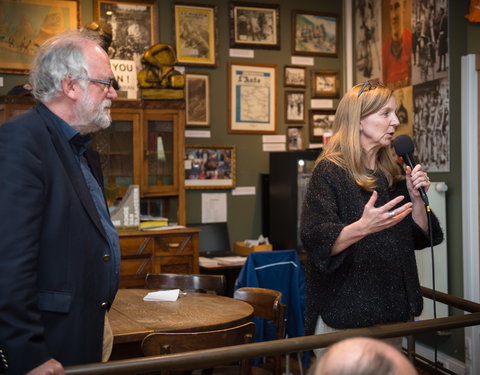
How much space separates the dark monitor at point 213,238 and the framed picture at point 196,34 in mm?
1438

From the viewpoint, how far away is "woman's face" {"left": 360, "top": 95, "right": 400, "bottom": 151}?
7.22 feet

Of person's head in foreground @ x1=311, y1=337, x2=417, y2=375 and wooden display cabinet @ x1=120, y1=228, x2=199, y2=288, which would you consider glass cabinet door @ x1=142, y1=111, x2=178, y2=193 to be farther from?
person's head in foreground @ x1=311, y1=337, x2=417, y2=375

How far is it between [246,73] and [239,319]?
3.36 meters

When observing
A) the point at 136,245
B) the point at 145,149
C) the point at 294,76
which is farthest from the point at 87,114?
the point at 294,76

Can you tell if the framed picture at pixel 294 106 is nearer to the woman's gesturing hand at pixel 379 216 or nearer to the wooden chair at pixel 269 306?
the wooden chair at pixel 269 306

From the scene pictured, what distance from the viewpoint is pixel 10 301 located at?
161 cm

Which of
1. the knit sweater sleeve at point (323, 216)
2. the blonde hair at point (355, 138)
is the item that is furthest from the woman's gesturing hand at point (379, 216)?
the blonde hair at point (355, 138)

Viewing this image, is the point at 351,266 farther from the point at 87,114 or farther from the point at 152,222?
the point at 152,222

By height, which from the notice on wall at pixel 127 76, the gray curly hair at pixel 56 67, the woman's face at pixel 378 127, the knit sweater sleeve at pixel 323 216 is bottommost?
the knit sweater sleeve at pixel 323 216

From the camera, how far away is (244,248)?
5.56 metres

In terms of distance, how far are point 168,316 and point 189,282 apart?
2.74 ft

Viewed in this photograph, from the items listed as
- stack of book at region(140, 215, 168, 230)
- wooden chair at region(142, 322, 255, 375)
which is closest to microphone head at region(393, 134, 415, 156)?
wooden chair at region(142, 322, 255, 375)

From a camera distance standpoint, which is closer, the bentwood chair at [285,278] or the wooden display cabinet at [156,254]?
the bentwood chair at [285,278]

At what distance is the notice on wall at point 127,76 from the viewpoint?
5.40 m
